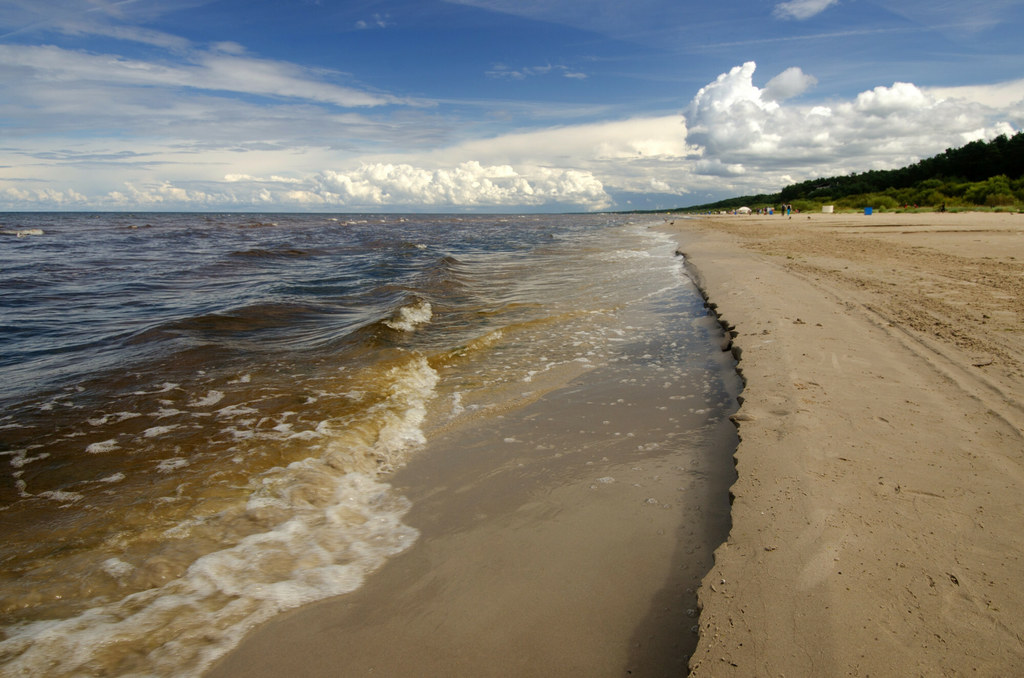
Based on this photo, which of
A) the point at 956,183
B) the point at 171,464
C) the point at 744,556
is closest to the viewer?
the point at 744,556

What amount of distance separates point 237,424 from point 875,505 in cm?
505

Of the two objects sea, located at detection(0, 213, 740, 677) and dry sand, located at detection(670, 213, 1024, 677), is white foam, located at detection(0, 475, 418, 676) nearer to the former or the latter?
sea, located at detection(0, 213, 740, 677)

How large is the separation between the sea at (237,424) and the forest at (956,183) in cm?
3685

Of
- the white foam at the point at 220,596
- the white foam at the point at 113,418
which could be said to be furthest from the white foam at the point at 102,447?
the white foam at the point at 220,596

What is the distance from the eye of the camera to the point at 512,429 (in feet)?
14.3

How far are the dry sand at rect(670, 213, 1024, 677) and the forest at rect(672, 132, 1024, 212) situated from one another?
3546cm

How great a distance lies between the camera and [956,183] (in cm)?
4209

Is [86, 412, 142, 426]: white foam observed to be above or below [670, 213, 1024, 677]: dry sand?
below

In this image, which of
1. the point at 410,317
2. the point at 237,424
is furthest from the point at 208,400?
the point at 410,317

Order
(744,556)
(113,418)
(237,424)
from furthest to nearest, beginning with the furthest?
(113,418), (237,424), (744,556)

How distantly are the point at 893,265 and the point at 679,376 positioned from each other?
352 inches

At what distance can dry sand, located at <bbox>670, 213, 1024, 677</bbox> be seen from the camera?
6.00ft

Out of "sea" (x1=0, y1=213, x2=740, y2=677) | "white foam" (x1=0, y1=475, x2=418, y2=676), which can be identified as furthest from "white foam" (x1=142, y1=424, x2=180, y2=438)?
"white foam" (x1=0, y1=475, x2=418, y2=676)

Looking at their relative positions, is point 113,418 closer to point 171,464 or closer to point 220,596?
point 171,464
